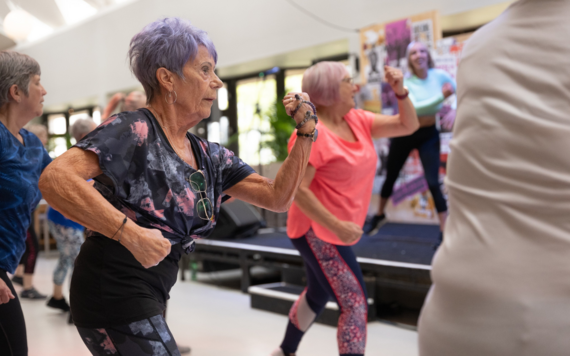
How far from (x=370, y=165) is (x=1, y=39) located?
1796mm

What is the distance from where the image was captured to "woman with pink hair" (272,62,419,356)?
2318 millimetres

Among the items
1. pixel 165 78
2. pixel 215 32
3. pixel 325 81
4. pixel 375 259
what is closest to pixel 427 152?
pixel 375 259

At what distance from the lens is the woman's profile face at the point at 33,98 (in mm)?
2043

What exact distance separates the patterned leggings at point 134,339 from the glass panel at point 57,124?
1153cm

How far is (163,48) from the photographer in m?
1.50

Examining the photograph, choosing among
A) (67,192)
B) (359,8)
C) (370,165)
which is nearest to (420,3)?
(359,8)

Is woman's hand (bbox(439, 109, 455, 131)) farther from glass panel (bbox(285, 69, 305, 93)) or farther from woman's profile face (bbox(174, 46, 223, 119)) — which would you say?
woman's profile face (bbox(174, 46, 223, 119))

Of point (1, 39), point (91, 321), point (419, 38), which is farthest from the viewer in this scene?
point (419, 38)

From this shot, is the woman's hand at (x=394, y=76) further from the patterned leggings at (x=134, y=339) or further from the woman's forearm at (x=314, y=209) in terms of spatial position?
the patterned leggings at (x=134, y=339)

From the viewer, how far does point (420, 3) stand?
6.10 m

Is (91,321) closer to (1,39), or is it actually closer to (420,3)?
(1,39)

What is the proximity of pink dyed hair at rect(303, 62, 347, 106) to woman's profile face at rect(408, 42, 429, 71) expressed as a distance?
2.13 m

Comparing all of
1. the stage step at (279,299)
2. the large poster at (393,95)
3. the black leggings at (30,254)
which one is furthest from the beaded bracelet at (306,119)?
the large poster at (393,95)

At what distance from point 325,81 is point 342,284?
34.7 inches
